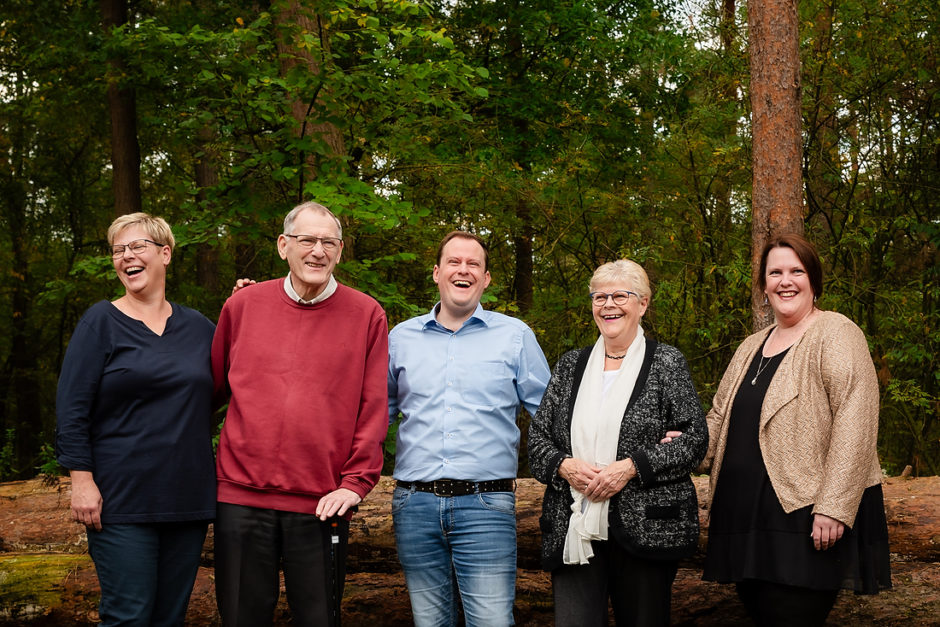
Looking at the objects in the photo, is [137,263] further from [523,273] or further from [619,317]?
[523,273]

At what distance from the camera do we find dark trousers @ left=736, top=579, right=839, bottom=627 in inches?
126

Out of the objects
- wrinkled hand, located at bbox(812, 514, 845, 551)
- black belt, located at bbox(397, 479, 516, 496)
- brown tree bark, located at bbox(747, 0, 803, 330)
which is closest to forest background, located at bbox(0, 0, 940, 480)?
brown tree bark, located at bbox(747, 0, 803, 330)

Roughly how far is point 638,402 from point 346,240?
4.09 m

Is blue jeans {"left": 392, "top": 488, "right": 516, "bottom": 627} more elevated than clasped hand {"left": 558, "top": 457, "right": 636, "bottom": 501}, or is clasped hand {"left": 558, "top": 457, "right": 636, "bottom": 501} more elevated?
clasped hand {"left": 558, "top": 457, "right": 636, "bottom": 501}

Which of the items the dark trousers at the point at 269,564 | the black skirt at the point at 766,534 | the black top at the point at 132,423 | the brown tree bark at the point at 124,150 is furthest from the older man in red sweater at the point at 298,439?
the brown tree bark at the point at 124,150

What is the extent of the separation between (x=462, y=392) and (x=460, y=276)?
1.72 feet

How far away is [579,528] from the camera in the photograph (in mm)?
3244

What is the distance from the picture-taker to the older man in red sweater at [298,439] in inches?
129

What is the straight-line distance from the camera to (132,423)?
3.31 meters

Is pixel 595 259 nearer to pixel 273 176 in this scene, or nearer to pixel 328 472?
pixel 273 176

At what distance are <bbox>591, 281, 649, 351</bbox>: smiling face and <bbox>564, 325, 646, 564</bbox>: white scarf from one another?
0.05 meters

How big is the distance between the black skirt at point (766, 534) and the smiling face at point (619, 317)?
0.55 m

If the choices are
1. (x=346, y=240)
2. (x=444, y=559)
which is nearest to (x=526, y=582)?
(x=444, y=559)

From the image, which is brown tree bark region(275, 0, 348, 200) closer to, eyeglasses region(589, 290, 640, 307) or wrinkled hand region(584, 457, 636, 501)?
eyeglasses region(589, 290, 640, 307)
